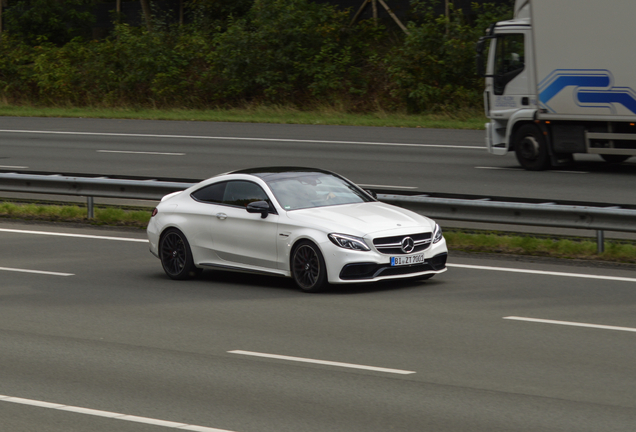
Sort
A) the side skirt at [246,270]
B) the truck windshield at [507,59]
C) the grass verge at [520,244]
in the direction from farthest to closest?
the truck windshield at [507,59]
the grass verge at [520,244]
the side skirt at [246,270]

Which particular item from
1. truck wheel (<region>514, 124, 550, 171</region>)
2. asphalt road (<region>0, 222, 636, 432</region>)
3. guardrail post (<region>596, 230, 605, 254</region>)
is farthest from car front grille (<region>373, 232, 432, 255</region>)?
truck wheel (<region>514, 124, 550, 171</region>)

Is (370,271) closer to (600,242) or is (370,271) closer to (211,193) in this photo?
(211,193)

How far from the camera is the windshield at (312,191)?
39.1ft

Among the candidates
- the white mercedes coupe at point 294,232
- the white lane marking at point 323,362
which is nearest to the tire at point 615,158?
the white mercedes coupe at point 294,232

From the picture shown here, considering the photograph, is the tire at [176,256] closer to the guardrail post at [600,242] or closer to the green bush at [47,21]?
the guardrail post at [600,242]

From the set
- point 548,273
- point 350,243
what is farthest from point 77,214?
point 548,273

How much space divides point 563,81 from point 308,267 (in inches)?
469

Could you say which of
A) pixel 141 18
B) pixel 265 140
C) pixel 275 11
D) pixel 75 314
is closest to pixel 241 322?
pixel 75 314

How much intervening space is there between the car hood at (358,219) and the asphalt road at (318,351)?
2.39 ft

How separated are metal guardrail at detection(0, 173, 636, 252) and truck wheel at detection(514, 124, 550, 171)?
26.0 feet

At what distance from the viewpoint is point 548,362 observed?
321 inches

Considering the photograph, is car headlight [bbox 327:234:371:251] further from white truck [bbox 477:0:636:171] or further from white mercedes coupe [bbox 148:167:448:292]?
white truck [bbox 477:0:636:171]

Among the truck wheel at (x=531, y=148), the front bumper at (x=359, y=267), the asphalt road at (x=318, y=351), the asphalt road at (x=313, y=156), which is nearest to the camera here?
the asphalt road at (x=318, y=351)

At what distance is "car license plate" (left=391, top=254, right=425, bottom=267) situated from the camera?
11.1m
